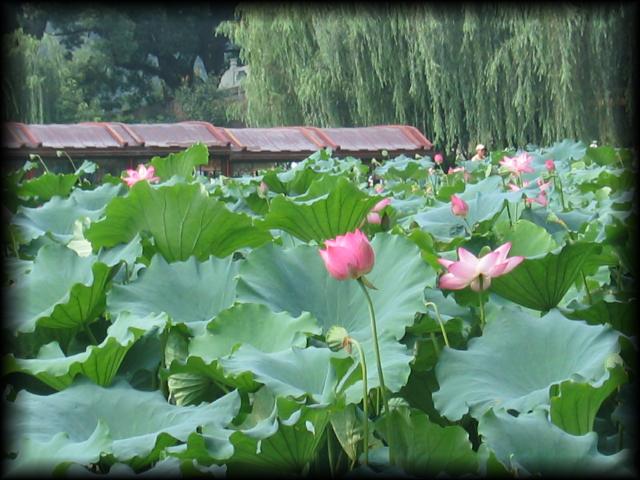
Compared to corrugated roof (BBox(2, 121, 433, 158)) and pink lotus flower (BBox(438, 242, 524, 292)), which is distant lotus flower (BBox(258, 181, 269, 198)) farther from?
corrugated roof (BBox(2, 121, 433, 158))

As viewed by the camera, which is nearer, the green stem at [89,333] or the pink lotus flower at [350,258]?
the pink lotus flower at [350,258]

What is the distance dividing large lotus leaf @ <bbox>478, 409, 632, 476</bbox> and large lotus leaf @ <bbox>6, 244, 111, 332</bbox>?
41 centimetres

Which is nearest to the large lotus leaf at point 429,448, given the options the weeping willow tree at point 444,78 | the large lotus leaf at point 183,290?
the large lotus leaf at point 183,290

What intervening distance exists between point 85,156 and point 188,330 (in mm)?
8484

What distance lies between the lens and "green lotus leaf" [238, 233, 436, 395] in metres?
0.80

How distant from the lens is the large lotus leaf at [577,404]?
582 mm

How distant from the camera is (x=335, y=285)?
2.78 feet

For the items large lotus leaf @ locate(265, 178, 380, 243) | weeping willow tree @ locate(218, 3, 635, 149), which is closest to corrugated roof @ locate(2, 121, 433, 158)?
weeping willow tree @ locate(218, 3, 635, 149)

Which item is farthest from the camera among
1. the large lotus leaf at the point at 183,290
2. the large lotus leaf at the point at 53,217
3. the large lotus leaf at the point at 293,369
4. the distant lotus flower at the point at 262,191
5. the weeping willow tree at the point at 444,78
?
the weeping willow tree at the point at 444,78

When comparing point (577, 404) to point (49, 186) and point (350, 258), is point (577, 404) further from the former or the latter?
point (49, 186)

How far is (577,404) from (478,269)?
182 mm

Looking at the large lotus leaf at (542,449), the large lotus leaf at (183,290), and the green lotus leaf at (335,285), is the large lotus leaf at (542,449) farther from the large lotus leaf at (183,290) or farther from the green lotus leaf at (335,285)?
the large lotus leaf at (183,290)

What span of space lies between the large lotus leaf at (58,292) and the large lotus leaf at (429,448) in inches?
14.2

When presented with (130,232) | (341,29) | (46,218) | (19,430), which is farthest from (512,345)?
(341,29)
